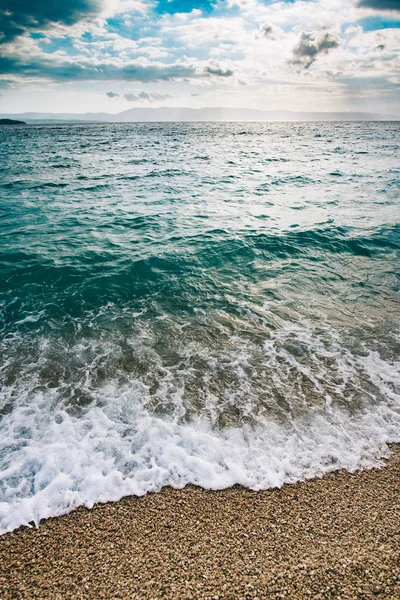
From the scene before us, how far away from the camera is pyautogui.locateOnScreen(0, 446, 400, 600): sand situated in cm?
340

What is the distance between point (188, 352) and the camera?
25.7ft

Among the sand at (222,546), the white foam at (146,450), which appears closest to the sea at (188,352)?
the white foam at (146,450)

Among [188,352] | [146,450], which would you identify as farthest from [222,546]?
[188,352]

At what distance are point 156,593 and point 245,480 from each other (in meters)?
1.88

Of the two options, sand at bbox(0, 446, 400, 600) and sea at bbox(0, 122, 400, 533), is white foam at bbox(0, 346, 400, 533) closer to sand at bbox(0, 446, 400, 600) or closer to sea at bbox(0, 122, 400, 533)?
sea at bbox(0, 122, 400, 533)

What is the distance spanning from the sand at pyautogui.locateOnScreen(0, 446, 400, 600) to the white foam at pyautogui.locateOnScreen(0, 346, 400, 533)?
265 millimetres

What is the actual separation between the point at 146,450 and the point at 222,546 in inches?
77.7

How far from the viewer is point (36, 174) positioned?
30.5 meters

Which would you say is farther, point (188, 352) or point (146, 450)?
point (188, 352)

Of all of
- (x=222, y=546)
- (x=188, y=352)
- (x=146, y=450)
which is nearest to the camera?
(x=222, y=546)

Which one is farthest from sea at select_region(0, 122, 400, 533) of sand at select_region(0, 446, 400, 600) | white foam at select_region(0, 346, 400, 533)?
sand at select_region(0, 446, 400, 600)

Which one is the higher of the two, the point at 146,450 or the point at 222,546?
the point at 222,546

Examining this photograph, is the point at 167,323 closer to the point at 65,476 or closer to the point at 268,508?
the point at 65,476

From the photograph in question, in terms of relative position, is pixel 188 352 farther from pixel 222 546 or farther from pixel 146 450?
pixel 222 546
